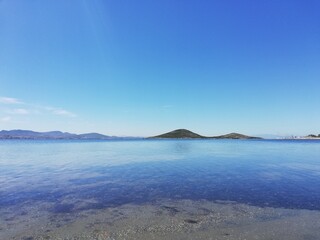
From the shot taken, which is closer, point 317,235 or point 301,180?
point 317,235

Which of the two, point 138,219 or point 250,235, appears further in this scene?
point 138,219

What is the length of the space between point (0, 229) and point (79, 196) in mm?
7105

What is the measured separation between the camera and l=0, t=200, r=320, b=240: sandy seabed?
Answer: 1115 cm

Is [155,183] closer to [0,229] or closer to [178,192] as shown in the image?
[178,192]

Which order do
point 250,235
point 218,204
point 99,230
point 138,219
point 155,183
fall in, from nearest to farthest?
1. point 250,235
2. point 99,230
3. point 138,219
4. point 218,204
5. point 155,183

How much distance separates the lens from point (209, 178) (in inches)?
1036

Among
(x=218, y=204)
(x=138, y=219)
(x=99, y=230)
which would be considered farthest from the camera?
(x=218, y=204)

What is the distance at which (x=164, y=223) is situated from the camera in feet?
41.7

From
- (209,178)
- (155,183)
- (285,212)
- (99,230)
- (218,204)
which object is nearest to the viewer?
(99,230)

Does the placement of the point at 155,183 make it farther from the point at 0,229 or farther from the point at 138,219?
the point at 0,229

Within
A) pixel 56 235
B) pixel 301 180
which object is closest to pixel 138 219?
pixel 56 235

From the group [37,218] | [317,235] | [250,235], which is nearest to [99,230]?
[37,218]

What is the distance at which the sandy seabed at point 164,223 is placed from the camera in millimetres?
11148

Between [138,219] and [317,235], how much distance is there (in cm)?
878
